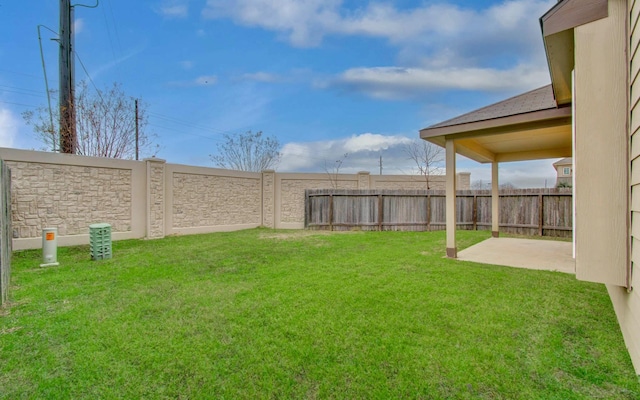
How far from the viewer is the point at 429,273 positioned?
485cm

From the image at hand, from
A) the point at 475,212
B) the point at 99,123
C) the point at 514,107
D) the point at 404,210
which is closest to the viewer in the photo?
the point at 514,107

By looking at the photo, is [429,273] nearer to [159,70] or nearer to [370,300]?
[370,300]

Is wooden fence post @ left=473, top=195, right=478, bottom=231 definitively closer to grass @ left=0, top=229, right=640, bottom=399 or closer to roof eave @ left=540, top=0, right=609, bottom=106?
grass @ left=0, top=229, right=640, bottom=399

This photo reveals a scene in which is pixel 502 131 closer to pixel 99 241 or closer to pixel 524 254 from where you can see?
pixel 524 254

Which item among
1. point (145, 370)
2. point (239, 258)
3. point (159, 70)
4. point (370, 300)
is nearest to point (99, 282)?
point (239, 258)

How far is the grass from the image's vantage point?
210 centimetres

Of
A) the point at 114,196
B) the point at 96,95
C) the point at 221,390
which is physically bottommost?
the point at 221,390

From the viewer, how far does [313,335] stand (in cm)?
278

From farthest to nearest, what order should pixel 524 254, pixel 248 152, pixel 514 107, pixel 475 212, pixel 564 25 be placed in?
pixel 248 152, pixel 475 212, pixel 524 254, pixel 514 107, pixel 564 25

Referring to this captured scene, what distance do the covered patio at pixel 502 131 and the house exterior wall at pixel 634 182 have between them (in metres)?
2.85

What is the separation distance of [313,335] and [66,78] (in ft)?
39.7

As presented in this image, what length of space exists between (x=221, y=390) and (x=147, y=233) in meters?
8.73

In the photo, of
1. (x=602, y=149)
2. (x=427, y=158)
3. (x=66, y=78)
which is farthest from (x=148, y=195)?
(x=427, y=158)

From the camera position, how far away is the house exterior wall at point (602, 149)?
2.61 m
